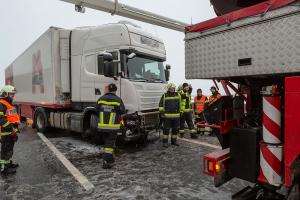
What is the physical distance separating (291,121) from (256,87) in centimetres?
101

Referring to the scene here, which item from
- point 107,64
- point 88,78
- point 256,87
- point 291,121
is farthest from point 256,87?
point 88,78

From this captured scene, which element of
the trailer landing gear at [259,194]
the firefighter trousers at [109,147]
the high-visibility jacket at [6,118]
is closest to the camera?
the trailer landing gear at [259,194]

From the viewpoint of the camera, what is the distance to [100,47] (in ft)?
23.3

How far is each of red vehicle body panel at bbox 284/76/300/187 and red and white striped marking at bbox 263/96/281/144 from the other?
20 cm

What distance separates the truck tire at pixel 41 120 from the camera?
944cm

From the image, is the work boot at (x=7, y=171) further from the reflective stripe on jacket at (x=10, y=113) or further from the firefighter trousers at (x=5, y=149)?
the reflective stripe on jacket at (x=10, y=113)

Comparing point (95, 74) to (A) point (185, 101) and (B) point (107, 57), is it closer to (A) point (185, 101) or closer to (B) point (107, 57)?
(B) point (107, 57)

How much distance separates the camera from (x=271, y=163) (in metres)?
2.54

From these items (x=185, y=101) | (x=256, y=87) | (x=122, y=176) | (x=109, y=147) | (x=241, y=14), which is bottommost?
(x=122, y=176)

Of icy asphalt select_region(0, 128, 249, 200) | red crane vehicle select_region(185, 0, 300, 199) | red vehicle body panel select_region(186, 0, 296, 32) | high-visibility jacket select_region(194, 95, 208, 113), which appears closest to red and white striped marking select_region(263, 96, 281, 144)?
red crane vehicle select_region(185, 0, 300, 199)

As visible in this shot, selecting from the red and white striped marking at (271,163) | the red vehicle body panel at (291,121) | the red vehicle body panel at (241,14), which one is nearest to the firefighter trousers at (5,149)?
the red vehicle body panel at (241,14)

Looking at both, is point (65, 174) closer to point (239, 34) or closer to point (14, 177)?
point (14, 177)

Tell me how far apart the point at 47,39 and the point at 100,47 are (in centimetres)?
257

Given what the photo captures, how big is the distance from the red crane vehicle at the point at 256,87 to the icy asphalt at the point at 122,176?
1.07 meters
